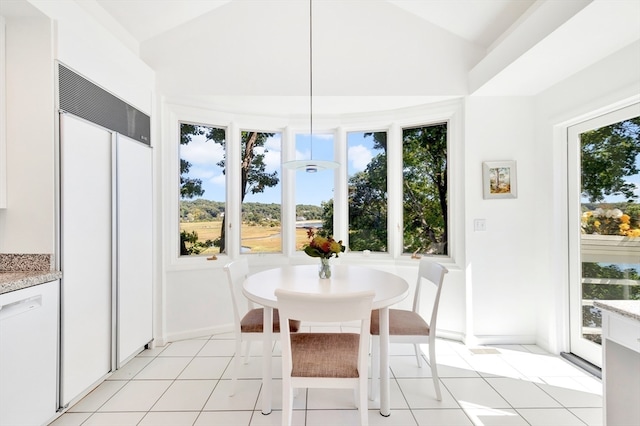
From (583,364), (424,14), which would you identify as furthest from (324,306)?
(424,14)

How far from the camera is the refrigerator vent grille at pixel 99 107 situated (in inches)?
75.0

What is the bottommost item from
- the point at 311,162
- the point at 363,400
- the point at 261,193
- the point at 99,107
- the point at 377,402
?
the point at 377,402

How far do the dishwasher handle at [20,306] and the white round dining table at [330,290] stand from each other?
1.10 metres

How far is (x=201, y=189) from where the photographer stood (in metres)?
3.27

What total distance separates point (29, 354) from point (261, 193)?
2.32m

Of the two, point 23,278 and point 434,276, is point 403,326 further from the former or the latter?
point 23,278

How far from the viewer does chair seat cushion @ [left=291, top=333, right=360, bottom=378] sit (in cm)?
157

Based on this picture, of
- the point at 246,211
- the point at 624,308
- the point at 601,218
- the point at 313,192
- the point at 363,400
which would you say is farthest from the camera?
the point at 313,192

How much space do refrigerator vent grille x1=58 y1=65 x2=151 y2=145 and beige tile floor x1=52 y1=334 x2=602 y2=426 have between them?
6.28 feet

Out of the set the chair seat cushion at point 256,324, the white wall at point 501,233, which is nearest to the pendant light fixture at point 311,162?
the chair seat cushion at point 256,324

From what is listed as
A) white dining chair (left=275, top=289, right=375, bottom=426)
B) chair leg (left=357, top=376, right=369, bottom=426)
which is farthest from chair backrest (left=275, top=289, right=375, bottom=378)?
chair leg (left=357, top=376, right=369, bottom=426)

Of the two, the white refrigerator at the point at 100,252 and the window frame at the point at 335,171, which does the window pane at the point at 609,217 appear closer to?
the window frame at the point at 335,171

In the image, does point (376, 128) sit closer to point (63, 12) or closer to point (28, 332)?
point (63, 12)

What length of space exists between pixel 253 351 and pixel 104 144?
2.09 metres
